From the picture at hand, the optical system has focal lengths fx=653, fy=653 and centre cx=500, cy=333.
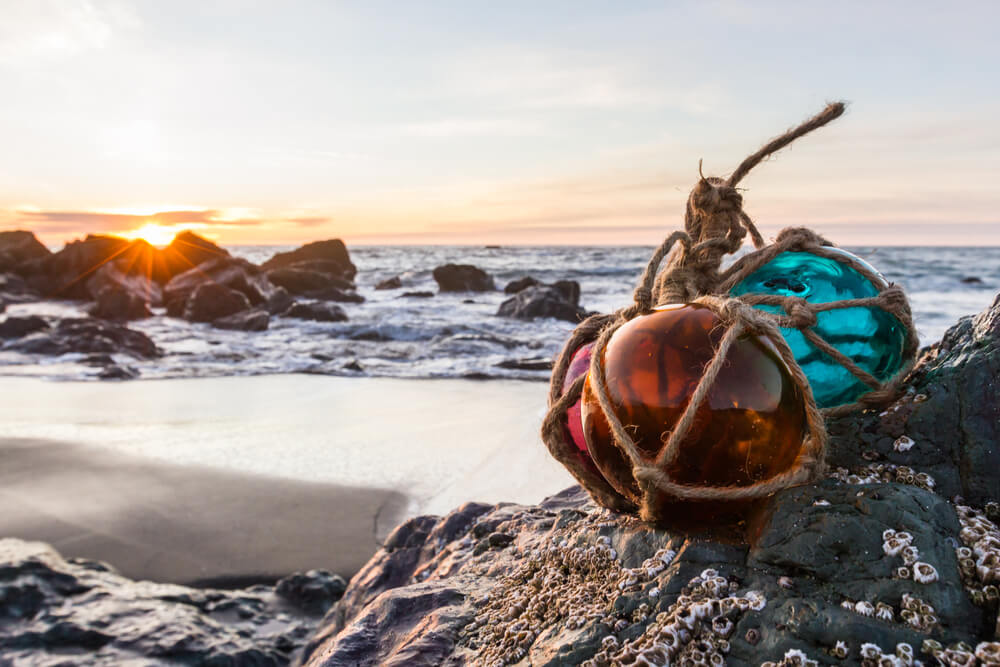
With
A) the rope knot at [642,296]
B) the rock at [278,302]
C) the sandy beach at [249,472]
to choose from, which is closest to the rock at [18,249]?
the rock at [278,302]

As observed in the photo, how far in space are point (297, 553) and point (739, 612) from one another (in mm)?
3151

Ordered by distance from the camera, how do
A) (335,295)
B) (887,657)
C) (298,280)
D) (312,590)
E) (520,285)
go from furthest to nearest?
(298,280), (520,285), (335,295), (312,590), (887,657)

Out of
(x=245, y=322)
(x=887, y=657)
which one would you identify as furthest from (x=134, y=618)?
(x=245, y=322)

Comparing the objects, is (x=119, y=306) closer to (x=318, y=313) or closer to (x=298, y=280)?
(x=318, y=313)

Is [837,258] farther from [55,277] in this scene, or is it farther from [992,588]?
[55,277]

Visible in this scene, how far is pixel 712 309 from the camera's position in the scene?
1.43 meters

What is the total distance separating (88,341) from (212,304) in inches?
207

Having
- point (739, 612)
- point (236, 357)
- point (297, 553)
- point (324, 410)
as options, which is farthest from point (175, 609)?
point (236, 357)

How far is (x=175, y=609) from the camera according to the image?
3.04 metres

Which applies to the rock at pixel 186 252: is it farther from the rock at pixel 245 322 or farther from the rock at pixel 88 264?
the rock at pixel 245 322

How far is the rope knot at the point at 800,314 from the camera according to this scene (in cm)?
152

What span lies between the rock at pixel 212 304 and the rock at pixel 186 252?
4.93 meters

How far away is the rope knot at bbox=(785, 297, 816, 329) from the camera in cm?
152

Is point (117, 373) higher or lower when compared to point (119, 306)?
lower
